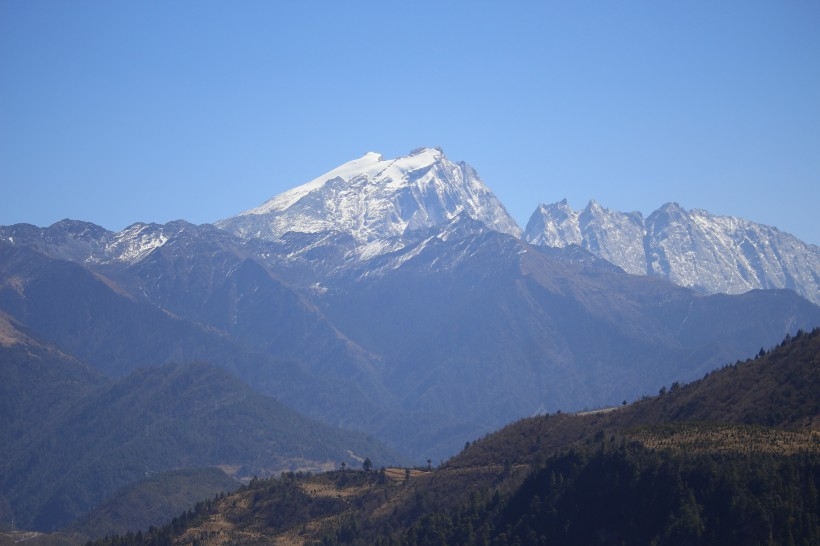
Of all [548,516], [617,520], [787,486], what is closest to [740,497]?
[787,486]

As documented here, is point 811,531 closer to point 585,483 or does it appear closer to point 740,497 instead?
point 740,497

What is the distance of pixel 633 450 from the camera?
7776 inches

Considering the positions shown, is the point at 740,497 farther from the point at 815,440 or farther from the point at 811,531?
the point at 815,440

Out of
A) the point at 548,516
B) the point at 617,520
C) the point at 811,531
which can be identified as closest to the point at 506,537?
the point at 548,516

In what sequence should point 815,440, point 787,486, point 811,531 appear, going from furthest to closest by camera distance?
point 815,440 < point 787,486 < point 811,531

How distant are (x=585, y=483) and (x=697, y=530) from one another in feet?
91.0

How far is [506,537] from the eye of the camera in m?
196

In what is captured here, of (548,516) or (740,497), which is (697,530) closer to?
(740,497)

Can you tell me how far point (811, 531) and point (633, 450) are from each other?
39.7 meters

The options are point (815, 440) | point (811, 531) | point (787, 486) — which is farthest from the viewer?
point (815, 440)

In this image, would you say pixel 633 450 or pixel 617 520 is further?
pixel 633 450

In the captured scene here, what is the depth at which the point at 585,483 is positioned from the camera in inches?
7638

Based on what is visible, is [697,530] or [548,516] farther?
[548,516]

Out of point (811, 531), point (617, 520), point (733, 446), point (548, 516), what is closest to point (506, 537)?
point (548, 516)
